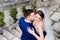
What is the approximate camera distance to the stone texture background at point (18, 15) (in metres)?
6.18

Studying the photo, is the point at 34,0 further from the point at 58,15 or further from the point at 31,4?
the point at 58,15

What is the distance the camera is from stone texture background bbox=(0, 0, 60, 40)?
6.18 meters

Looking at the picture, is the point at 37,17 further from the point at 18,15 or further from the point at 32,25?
the point at 18,15

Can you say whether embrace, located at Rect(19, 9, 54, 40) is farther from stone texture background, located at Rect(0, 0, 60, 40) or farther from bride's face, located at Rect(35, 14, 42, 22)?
stone texture background, located at Rect(0, 0, 60, 40)

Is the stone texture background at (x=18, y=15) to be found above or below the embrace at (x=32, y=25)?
below

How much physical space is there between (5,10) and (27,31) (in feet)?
12.8

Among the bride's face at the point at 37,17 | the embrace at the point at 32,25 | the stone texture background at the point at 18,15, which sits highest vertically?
the bride's face at the point at 37,17

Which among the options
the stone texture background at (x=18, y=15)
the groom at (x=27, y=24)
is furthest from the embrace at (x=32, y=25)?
the stone texture background at (x=18, y=15)

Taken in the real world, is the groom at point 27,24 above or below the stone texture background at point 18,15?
above

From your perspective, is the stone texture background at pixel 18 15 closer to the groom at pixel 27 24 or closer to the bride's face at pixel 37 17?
the groom at pixel 27 24

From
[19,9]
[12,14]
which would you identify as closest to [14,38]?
[12,14]

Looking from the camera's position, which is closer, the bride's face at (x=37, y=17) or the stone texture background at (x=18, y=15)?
the bride's face at (x=37, y=17)

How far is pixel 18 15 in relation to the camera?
7238 millimetres

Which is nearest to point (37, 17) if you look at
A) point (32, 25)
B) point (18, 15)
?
point (32, 25)
